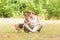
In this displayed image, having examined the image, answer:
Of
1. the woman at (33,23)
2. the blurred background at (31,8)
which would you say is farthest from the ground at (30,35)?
the blurred background at (31,8)

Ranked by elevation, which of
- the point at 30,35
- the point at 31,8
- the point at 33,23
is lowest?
the point at 31,8

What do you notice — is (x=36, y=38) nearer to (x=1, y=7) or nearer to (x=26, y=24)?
(x=26, y=24)

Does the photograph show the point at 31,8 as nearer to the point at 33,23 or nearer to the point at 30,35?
the point at 33,23

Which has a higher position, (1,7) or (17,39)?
(17,39)

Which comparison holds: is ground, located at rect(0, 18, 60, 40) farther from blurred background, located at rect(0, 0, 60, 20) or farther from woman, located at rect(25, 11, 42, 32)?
blurred background, located at rect(0, 0, 60, 20)

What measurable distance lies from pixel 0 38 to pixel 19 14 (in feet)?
44.1

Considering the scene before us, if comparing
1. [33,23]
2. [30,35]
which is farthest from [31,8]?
[30,35]

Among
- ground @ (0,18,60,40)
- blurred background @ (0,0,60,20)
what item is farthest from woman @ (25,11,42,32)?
blurred background @ (0,0,60,20)

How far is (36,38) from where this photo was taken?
780 centimetres

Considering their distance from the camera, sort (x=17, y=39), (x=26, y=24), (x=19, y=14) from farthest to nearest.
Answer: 1. (x=19, y=14)
2. (x=26, y=24)
3. (x=17, y=39)

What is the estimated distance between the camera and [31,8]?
21.6m

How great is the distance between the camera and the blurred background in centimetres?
2116

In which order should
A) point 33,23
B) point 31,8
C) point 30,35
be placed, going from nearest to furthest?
1. point 30,35
2. point 33,23
3. point 31,8

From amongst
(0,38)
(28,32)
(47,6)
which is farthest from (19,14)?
(0,38)
